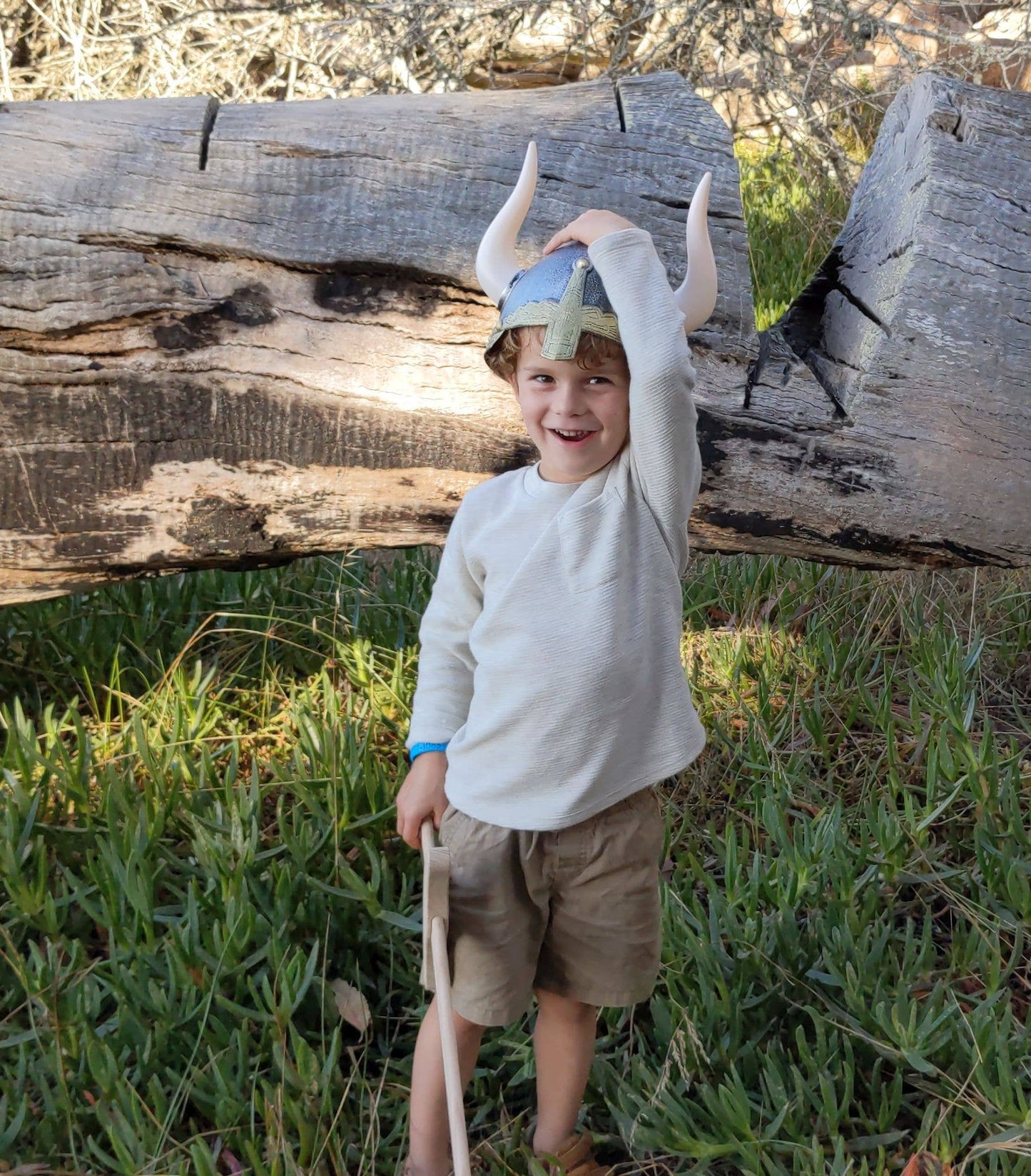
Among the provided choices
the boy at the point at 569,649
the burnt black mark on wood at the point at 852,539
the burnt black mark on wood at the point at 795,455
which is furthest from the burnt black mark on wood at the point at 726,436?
the boy at the point at 569,649

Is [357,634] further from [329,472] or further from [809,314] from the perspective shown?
[809,314]

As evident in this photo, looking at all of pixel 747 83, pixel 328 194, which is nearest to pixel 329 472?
pixel 328 194

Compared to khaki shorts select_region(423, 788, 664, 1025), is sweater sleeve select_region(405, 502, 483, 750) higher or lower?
higher

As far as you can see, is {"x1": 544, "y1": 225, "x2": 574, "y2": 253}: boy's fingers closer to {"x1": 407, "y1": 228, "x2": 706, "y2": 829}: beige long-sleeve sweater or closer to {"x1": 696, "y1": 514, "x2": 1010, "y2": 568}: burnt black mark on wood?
{"x1": 407, "y1": 228, "x2": 706, "y2": 829}: beige long-sleeve sweater

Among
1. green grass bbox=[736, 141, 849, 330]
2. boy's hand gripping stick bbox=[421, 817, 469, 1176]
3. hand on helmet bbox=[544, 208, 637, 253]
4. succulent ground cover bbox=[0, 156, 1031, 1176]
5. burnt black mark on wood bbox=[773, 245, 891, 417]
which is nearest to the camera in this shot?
boy's hand gripping stick bbox=[421, 817, 469, 1176]

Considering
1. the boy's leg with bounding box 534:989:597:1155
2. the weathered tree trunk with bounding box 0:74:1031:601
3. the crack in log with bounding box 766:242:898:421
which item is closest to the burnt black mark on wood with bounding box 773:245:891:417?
the crack in log with bounding box 766:242:898:421

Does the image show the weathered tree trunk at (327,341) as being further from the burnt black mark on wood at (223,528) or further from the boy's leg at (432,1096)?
the boy's leg at (432,1096)

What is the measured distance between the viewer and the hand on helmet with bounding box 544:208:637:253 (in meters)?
1.55

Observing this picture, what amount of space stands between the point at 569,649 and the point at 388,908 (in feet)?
3.14

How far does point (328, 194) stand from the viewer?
90.6 inches

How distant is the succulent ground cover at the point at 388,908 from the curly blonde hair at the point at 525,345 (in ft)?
3.53

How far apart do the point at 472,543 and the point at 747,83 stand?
5.73 metres

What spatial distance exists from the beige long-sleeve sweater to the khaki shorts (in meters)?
0.05

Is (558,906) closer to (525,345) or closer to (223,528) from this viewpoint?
(525,345)
